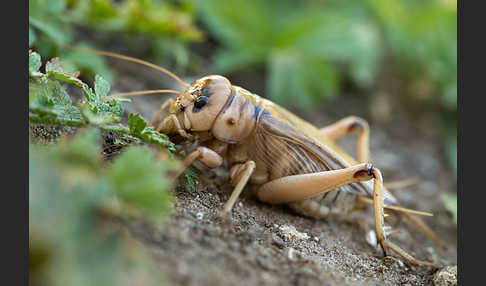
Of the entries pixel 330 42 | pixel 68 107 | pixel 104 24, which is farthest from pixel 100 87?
pixel 330 42

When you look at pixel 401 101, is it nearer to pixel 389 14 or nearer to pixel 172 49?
pixel 389 14

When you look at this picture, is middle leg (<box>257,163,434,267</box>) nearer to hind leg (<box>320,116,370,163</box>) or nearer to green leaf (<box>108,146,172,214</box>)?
hind leg (<box>320,116,370,163</box>)

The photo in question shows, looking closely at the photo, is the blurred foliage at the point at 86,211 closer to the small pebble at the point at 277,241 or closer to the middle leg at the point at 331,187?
the small pebble at the point at 277,241

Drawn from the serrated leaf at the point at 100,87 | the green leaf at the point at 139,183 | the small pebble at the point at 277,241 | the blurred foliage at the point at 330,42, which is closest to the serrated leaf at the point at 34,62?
the serrated leaf at the point at 100,87

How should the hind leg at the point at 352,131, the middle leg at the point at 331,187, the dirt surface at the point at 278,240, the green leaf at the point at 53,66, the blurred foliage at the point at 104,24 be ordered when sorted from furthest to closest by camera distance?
1. the hind leg at the point at 352,131
2. the blurred foliage at the point at 104,24
3. the middle leg at the point at 331,187
4. the green leaf at the point at 53,66
5. the dirt surface at the point at 278,240

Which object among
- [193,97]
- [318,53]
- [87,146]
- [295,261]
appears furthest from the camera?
[318,53]

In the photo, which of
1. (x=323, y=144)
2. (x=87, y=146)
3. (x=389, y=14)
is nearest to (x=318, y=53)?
(x=389, y=14)
